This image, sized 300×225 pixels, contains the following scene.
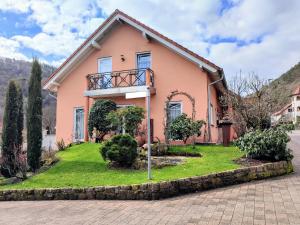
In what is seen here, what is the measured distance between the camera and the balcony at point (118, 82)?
18734 millimetres

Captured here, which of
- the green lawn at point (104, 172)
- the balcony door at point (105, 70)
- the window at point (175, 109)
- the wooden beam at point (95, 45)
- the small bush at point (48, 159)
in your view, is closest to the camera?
the green lawn at point (104, 172)

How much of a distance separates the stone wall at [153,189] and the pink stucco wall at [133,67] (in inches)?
304

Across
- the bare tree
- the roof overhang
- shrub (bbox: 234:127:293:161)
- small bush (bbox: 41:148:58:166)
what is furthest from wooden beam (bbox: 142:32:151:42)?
shrub (bbox: 234:127:293:161)

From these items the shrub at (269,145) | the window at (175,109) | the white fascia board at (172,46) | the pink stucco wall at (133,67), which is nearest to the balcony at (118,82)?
the pink stucco wall at (133,67)

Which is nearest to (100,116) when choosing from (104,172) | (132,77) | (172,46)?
(132,77)

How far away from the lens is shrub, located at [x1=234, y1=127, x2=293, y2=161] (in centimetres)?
1159

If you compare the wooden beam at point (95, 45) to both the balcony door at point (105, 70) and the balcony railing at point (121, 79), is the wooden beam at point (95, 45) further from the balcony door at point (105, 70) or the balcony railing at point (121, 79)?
the balcony railing at point (121, 79)

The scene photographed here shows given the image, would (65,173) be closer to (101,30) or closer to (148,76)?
(148,76)

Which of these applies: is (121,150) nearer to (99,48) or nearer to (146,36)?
(146,36)

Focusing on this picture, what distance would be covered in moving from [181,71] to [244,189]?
10.4m

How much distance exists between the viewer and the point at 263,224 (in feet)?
20.9

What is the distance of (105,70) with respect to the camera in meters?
21.0

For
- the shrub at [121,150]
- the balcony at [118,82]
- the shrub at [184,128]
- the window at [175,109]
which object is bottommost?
the shrub at [121,150]

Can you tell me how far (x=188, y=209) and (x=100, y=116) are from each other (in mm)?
11320
